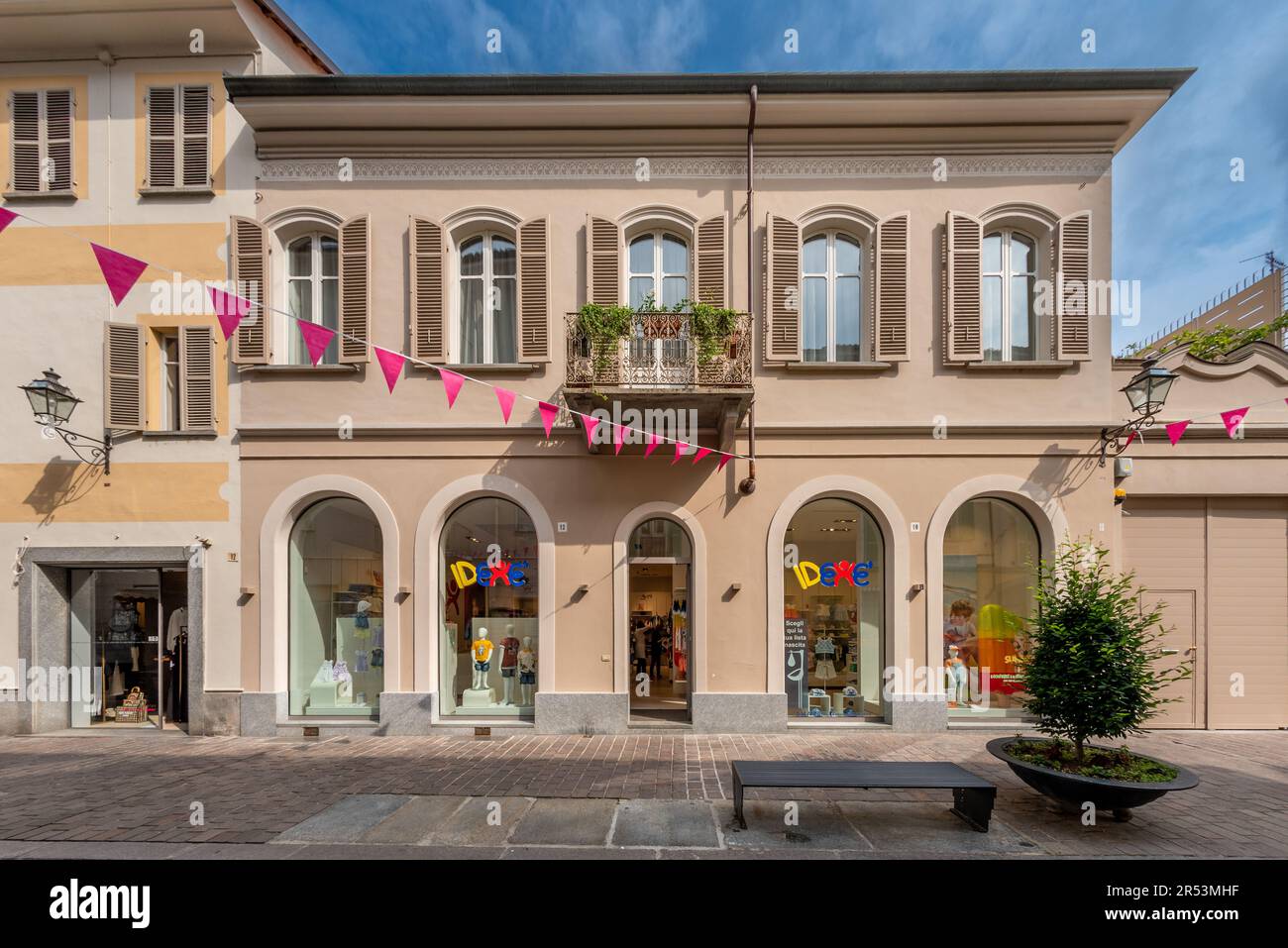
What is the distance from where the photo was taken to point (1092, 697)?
18.8ft

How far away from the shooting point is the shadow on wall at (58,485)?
933 cm

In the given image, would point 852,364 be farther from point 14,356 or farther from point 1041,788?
point 14,356

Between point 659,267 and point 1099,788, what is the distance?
27.7ft

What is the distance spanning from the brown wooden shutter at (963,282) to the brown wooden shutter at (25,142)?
14.5 metres

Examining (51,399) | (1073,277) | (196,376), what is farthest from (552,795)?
(1073,277)

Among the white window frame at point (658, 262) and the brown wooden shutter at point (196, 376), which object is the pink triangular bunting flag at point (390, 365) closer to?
the brown wooden shutter at point (196, 376)

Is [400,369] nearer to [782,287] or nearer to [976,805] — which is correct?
[782,287]

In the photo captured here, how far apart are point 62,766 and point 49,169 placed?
9043 millimetres

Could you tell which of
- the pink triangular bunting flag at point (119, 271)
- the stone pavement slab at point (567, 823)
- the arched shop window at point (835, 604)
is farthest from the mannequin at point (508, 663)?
the pink triangular bunting flag at point (119, 271)

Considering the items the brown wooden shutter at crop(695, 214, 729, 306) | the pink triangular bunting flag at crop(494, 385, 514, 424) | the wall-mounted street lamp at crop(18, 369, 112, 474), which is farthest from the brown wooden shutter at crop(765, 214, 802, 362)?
the wall-mounted street lamp at crop(18, 369, 112, 474)

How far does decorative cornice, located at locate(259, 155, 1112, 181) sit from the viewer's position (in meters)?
9.39

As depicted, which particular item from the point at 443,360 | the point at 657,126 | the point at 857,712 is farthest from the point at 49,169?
the point at 857,712

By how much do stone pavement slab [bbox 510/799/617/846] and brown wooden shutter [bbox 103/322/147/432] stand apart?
340 inches

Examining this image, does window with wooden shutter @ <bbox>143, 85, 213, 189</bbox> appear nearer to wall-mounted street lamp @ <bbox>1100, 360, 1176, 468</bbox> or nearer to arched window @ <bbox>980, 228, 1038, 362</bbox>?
arched window @ <bbox>980, 228, 1038, 362</bbox>
